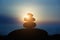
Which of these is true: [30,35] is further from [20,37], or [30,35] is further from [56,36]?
[56,36]

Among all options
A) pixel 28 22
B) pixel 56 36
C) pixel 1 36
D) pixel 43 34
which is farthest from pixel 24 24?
pixel 56 36

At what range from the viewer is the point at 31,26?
13.9 metres

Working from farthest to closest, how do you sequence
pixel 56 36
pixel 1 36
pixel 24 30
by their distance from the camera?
pixel 56 36
pixel 1 36
pixel 24 30

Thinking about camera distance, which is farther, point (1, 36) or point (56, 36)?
point (56, 36)

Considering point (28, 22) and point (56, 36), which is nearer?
point (28, 22)

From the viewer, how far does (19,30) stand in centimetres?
1402

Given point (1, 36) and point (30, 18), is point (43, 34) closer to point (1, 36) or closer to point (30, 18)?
point (30, 18)

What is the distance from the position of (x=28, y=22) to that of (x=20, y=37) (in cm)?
94

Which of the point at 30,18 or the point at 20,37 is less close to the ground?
the point at 30,18

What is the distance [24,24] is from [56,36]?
518 cm

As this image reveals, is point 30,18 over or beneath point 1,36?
over

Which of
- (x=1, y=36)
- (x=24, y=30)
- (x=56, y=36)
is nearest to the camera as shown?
(x=24, y=30)

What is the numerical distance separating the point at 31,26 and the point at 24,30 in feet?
1.47

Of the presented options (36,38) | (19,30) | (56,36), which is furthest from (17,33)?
(56,36)
